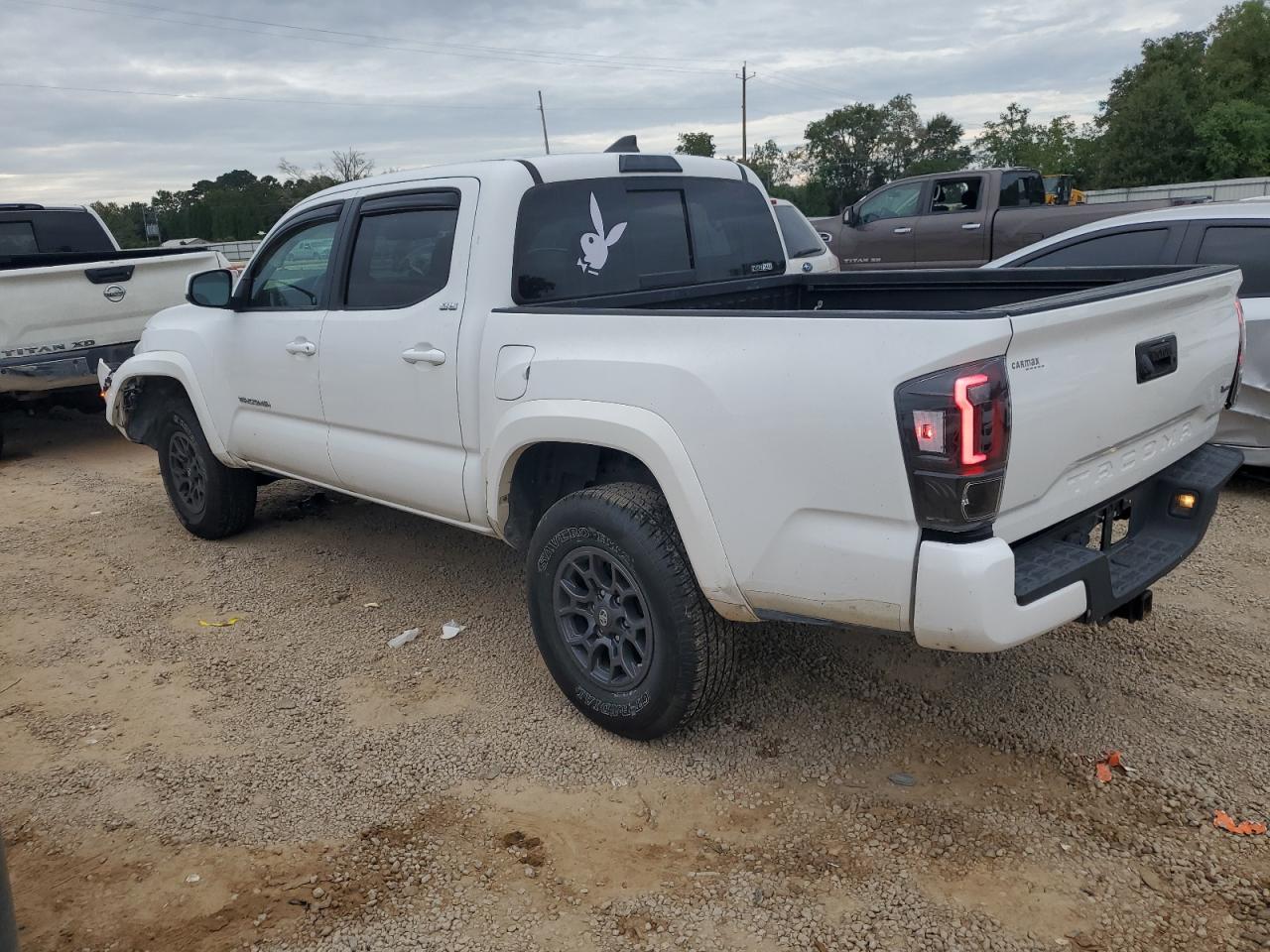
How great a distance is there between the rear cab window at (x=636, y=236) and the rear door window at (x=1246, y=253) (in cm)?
272

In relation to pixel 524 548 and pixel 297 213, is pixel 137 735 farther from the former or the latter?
pixel 297 213

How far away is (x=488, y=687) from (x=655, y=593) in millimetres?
1173

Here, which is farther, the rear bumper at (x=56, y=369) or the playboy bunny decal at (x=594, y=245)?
the rear bumper at (x=56, y=369)

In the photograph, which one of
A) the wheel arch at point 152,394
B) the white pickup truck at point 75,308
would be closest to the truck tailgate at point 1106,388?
the wheel arch at point 152,394

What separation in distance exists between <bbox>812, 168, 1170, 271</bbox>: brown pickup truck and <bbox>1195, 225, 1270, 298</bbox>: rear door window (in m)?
6.68

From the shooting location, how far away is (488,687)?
4.01 meters

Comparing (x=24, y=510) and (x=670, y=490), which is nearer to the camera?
(x=670, y=490)

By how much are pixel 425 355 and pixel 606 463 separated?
886mm

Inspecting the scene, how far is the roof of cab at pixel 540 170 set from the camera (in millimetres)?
3861

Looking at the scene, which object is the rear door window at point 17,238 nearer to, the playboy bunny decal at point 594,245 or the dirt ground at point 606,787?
the dirt ground at point 606,787

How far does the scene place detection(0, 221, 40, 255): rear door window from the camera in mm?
9609

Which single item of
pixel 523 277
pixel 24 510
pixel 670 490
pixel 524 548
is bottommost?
pixel 24 510

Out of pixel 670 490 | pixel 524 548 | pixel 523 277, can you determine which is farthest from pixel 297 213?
pixel 670 490

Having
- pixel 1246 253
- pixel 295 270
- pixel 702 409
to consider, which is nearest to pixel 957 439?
pixel 702 409
